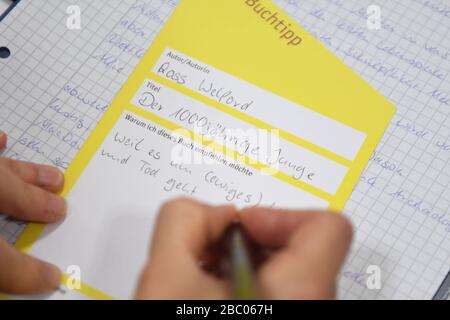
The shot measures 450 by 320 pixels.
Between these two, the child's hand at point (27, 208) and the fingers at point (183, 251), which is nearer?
the fingers at point (183, 251)

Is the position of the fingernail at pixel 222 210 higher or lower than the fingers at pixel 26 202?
higher

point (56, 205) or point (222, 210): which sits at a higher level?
point (222, 210)

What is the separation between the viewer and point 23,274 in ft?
1.75

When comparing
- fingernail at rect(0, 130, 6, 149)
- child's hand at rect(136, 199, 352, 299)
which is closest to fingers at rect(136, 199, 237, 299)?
child's hand at rect(136, 199, 352, 299)

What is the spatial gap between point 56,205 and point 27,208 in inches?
1.3

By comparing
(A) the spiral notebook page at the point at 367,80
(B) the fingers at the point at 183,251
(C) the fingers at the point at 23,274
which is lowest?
(C) the fingers at the point at 23,274

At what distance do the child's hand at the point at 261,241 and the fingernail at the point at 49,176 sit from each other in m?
0.20

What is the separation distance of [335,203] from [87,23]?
0.42m

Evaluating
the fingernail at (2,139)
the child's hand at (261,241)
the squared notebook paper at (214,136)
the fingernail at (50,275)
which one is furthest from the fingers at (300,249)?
the fingernail at (2,139)

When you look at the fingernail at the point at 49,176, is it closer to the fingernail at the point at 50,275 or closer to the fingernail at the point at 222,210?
the fingernail at the point at 50,275

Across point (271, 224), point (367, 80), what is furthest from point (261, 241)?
point (367, 80)

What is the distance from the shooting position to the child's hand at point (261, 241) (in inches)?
15.7

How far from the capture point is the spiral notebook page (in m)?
0.57

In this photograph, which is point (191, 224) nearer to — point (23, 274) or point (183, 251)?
point (183, 251)
